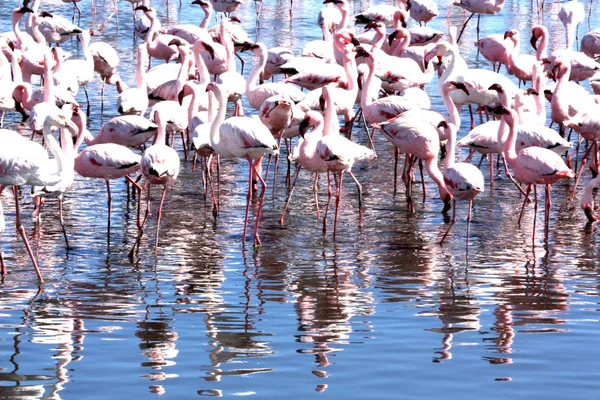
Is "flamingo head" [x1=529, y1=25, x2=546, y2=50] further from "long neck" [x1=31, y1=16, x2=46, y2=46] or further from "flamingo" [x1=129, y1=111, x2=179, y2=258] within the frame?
"flamingo" [x1=129, y1=111, x2=179, y2=258]

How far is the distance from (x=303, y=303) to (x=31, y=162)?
208 centimetres

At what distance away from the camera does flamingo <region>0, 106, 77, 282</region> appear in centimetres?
756

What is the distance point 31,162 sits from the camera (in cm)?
757

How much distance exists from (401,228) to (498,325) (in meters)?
2.84

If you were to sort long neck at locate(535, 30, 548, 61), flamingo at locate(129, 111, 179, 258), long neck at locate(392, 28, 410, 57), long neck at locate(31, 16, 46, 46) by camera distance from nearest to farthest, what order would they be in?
flamingo at locate(129, 111, 179, 258)
long neck at locate(535, 30, 548, 61)
long neck at locate(392, 28, 410, 57)
long neck at locate(31, 16, 46, 46)

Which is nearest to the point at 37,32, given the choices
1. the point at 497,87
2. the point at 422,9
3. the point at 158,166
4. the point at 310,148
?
the point at 422,9

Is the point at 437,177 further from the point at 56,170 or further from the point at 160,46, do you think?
the point at 160,46

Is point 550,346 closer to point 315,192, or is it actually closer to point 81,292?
point 81,292

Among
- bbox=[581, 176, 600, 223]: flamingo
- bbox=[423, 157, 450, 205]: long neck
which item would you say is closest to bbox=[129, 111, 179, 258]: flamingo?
bbox=[423, 157, 450, 205]: long neck

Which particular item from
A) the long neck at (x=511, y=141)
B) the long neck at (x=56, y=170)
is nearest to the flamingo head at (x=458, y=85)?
the long neck at (x=511, y=141)

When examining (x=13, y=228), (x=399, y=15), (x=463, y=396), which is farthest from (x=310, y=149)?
(x=399, y=15)

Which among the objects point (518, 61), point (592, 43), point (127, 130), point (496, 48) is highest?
point (592, 43)

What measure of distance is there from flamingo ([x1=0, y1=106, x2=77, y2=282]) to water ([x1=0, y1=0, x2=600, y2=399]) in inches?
24.4

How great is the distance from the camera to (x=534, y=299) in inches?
282
